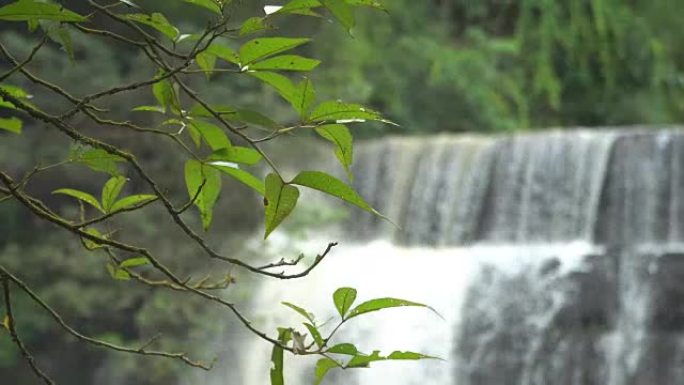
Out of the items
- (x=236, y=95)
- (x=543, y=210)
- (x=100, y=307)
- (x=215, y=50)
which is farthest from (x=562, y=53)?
(x=215, y=50)

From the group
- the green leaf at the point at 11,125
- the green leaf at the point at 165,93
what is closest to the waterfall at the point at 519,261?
the green leaf at the point at 11,125

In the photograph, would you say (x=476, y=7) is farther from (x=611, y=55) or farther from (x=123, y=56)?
(x=123, y=56)

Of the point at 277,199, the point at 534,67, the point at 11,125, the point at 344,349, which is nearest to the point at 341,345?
the point at 344,349

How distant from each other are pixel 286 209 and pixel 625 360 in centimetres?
634

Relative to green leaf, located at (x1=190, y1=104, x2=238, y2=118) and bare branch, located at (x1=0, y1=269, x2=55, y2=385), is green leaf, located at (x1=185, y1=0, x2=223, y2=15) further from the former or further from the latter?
bare branch, located at (x1=0, y1=269, x2=55, y2=385)

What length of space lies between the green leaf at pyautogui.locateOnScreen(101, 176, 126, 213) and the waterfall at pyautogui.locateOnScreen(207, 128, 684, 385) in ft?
19.3

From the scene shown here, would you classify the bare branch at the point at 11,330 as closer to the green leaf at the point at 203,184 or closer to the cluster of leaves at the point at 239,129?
the cluster of leaves at the point at 239,129

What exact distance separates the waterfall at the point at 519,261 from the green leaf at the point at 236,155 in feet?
19.7

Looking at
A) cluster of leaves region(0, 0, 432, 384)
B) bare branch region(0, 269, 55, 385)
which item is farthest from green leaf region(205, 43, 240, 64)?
bare branch region(0, 269, 55, 385)

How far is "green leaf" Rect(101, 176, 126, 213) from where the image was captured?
3.29ft

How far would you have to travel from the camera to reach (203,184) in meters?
0.94

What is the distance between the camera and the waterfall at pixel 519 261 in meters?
7.08

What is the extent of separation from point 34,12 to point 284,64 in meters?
0.16

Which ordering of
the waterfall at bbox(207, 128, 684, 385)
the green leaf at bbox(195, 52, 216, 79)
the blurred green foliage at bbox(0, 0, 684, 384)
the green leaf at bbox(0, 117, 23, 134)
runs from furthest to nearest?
the blurred green foliage at bbox(0, 0, 684, 384) < the waterfall at bbox(207, 128, 684, 385) < the green leaf at bbox(0, 117, 23, 134) < the green leaf at bbox(195, 52, 216, 79)
